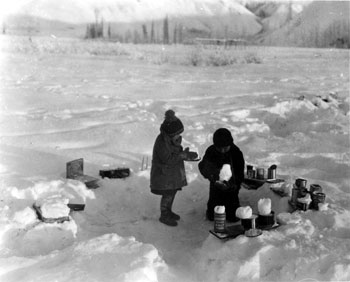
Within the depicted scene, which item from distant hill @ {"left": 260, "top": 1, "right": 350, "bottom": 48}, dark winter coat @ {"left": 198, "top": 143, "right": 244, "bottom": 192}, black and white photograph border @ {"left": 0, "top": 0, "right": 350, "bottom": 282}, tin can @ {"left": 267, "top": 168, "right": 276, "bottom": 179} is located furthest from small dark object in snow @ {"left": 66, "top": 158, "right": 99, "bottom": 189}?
distant hill @ {"left": 260, "top": 1, "right": 350, "bottom": 48}

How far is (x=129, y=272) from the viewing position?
324 cm

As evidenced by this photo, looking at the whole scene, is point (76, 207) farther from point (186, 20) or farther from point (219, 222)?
point (186, 20)

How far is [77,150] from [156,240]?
272 cm

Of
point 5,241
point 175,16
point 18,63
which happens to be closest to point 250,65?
point 18,63

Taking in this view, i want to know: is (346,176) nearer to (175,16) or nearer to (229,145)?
(229,145)

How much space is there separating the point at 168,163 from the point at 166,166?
0.04 meters

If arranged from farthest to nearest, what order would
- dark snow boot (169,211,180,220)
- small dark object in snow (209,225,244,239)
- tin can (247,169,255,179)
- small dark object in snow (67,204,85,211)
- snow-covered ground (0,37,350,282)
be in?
tin can (247,169,255,179) → dark snow boot (169,211,180,220) → small dark object in snow (67,204,85,211) → small dark object in snow (209,225,244,239) → snow-covered ground (0,37,350,282)

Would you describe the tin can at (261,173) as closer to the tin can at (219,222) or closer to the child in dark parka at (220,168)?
the child in dark parka at (220,168)

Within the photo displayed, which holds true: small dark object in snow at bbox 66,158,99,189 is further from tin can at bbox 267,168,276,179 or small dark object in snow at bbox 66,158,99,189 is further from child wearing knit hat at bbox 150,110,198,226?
tin can at bbox 267,168,276,179

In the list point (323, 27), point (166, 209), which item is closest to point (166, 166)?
point (166, 209)

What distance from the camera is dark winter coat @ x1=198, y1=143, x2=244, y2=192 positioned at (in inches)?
193

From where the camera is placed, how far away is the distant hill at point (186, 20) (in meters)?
30.9

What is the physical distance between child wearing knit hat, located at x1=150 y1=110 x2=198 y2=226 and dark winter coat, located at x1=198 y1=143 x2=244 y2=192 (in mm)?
254

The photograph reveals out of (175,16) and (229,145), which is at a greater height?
(175,16)
